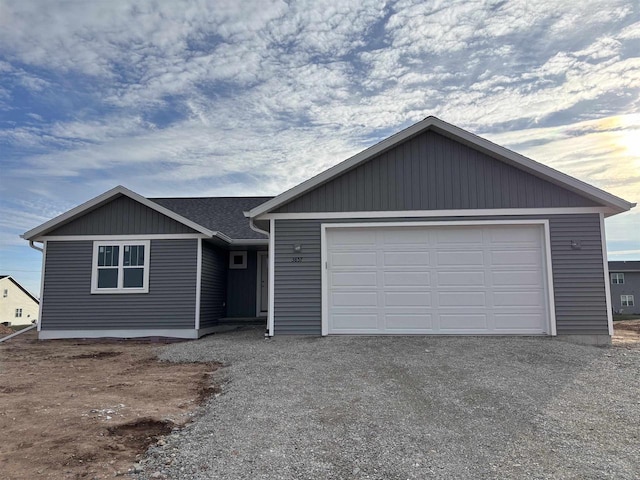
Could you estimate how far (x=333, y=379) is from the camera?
6.10m

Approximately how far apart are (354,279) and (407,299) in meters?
1.18

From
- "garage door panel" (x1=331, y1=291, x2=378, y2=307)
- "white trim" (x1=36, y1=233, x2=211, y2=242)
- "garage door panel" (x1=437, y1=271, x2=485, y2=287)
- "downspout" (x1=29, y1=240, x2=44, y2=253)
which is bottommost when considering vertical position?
"garage door panel" (x1=331, y1=291, x2=378, y2=307)

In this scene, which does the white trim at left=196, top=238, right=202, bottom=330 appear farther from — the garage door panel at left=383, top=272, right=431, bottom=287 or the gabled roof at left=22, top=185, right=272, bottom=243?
the garage door panel at left=383, top=272, right=431, bottom=287

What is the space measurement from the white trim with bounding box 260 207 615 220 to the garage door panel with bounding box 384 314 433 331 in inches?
82.5

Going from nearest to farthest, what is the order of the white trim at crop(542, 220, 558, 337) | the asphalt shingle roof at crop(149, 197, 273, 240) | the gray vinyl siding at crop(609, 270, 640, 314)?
1. the white trim at crop(542, 220, 558, 337)
2. the asphalt shingle roof at crop(149, 197, 273, 240)
3. the gray vinyl siding at crop(609, 270, 640, 314)

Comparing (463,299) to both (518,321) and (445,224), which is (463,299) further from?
(445,224)

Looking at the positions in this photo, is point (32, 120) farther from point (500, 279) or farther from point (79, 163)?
point (500, 279)

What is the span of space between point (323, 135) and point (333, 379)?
8.96 m

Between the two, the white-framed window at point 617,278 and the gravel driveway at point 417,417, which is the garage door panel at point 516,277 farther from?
the white-framed window at point 617,278

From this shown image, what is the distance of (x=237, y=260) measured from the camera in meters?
14.8

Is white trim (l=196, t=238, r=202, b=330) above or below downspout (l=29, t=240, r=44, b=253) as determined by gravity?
below

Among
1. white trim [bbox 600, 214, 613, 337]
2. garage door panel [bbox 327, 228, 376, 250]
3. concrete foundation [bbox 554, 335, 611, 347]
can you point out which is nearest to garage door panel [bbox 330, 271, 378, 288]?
→ garage door panel [bbox 327, 228, 376, 250]

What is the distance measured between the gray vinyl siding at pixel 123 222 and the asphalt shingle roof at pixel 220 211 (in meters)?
2.68

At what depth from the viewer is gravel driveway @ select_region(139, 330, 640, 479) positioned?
3514 millimetres
